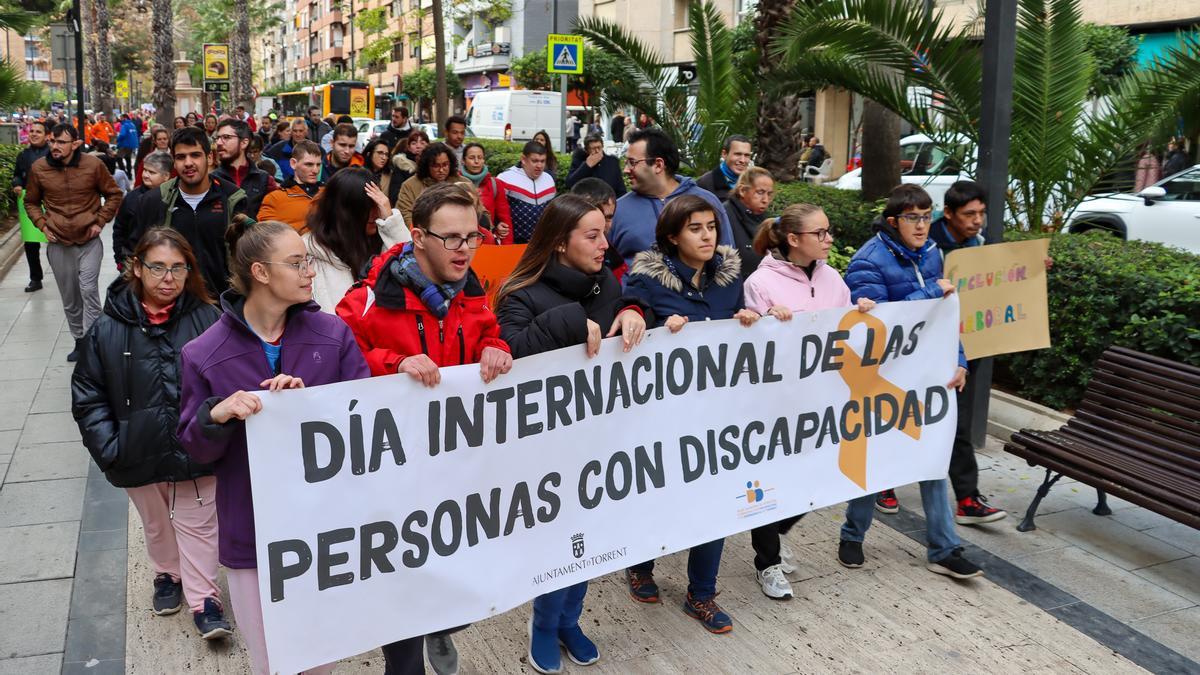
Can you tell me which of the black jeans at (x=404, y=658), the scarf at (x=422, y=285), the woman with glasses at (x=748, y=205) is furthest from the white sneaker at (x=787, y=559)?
the scarf at (x=422, y=285)

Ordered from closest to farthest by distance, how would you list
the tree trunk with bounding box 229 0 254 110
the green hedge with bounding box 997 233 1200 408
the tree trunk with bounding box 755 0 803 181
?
1. the green hedge with bounding box 997 233 1200 408
2. the tree trunk with bounding box 755 0 803 181
3. the tree trunk with bounding box 229 0 254 110

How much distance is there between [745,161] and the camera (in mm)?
6574

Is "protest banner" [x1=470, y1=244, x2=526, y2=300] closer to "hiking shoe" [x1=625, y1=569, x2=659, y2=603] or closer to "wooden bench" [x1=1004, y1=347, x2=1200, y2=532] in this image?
"hiking shoe" [x1=625, y1=569, x2=659, y2=603]

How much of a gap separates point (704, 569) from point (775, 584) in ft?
1.47

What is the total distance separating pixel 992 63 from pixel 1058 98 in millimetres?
2033

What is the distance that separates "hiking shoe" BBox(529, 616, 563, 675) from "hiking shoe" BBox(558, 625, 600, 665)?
0.30ft

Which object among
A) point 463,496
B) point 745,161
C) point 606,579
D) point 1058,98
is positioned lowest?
point 606,579

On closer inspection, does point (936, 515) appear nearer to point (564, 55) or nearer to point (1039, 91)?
point (1039, 91)

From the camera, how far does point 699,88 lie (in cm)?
1254

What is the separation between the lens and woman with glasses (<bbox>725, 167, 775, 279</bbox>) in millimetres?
5680

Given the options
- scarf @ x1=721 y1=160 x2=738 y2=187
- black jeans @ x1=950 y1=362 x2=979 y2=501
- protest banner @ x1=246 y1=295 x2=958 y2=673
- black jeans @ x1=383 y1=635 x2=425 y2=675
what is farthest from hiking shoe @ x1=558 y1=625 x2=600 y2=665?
scarf @ x1=721 y1=160 x2=738 y2=187

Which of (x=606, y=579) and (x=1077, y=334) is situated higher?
(x=1077, y=334)

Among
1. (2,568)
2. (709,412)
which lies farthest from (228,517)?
(2,568)

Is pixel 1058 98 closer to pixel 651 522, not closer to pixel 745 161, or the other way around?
pixel 745 161
